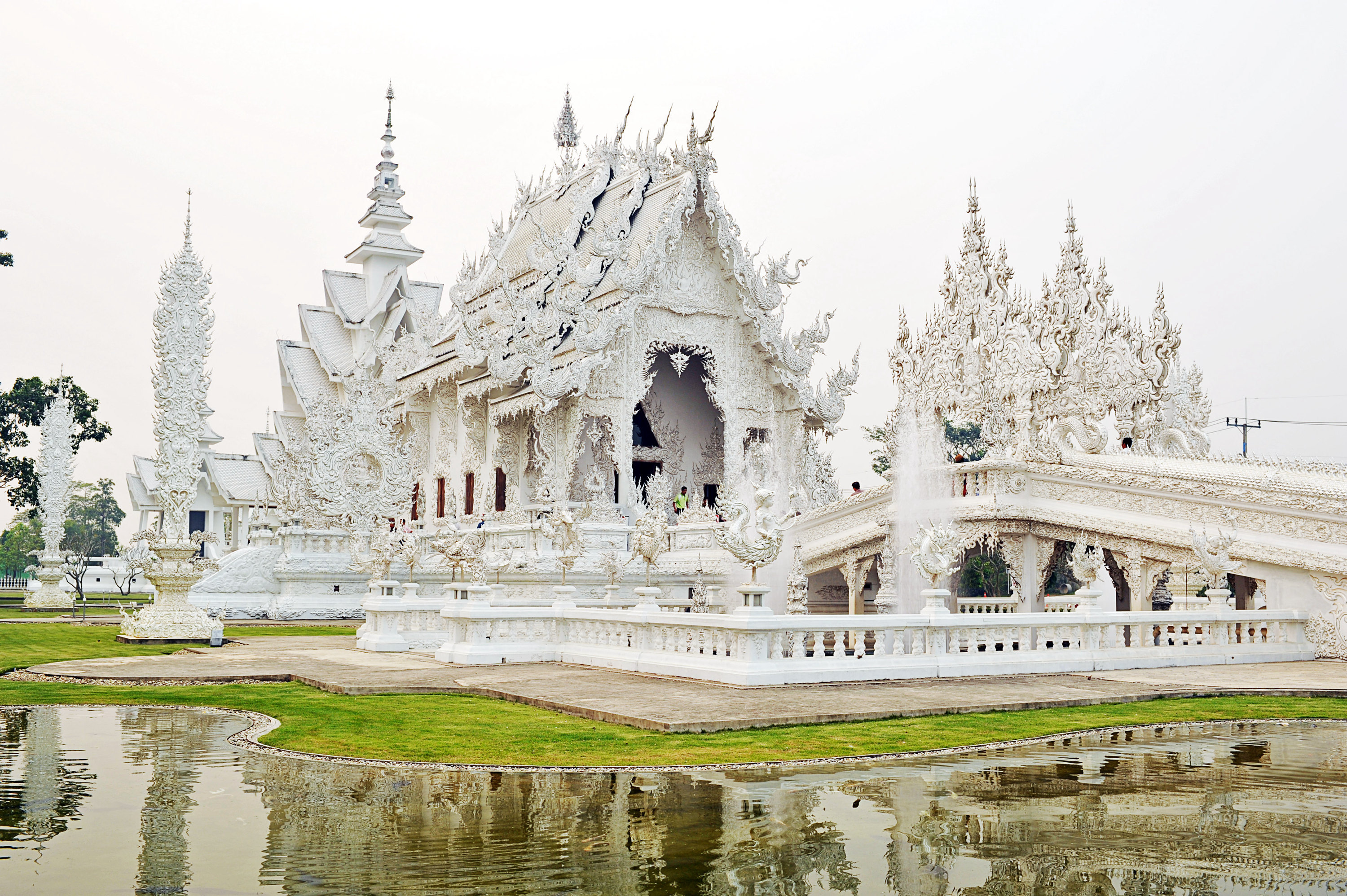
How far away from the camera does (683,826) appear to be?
505 centimetres

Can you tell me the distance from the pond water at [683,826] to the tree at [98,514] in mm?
68344

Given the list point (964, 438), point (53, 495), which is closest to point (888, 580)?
point (53, 495)

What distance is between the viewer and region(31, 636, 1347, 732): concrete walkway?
27.7 feet

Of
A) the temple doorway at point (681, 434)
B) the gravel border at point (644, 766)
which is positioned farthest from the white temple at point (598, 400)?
the gravel border at point (644, 766)

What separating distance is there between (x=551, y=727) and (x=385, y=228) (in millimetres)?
33759

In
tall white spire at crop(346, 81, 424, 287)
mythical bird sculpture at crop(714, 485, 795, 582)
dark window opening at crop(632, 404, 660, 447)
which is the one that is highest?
tall white spire at crop(346, 81, 424, 287)

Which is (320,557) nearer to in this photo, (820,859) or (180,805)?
(180,805)

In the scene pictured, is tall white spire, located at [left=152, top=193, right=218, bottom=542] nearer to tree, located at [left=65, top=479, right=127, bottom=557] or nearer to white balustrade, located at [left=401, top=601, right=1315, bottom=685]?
white balustrade, located at [left=401, top=601, right=1315, bottom=685]

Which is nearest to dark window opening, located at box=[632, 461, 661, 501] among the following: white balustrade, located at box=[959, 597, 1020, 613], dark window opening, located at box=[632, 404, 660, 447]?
dark window opening, located at box=[632, 404, 660, 447]

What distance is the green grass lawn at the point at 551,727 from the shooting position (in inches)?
271

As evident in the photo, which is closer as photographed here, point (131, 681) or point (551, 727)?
point (551, 727)

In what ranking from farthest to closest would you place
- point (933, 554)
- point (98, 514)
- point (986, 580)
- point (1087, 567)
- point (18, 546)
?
point (98, 514)
point (18, 546)
point (986, 580)
point (1087, 567)
point (933, 554)

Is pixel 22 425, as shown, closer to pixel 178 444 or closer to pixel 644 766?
pixel 178 444

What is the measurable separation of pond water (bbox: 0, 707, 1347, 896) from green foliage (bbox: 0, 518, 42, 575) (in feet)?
194
